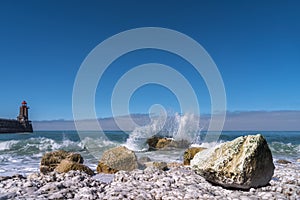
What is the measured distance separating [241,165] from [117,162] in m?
4.31

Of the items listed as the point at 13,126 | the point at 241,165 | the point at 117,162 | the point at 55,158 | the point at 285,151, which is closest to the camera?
the point at 241,165

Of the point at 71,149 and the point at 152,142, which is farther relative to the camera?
the point at 71,149

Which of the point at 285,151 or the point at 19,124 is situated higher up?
the point at 19,124

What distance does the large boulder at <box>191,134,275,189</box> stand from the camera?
14.7ft

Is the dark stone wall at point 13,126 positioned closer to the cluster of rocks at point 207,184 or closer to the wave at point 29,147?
the wave at point 29,147

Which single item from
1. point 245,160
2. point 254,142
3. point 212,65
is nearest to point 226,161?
point 245,160

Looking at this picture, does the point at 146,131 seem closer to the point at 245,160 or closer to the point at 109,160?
the point at 109,160

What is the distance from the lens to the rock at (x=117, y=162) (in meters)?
7.46

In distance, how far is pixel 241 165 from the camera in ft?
14.7

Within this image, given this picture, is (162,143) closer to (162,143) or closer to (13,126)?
(162,143)

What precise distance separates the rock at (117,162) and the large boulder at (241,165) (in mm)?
3262

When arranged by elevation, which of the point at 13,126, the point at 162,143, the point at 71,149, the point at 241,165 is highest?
the point at 241,165

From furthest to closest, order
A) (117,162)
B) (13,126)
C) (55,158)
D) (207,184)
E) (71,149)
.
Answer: (13,126) → (71,149) → (55,158) → (117,162) → (207,184)

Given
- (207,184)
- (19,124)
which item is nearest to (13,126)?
(19,124)
